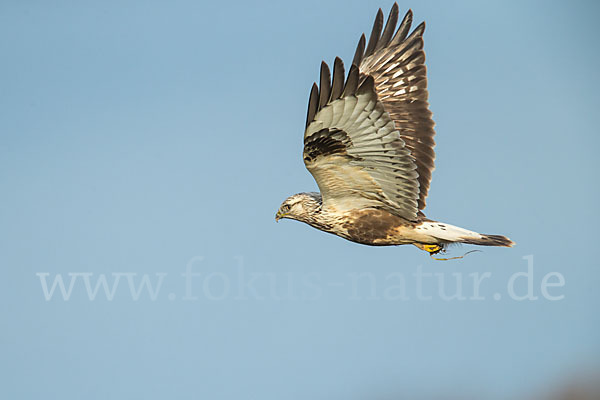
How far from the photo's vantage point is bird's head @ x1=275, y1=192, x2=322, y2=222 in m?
9.52

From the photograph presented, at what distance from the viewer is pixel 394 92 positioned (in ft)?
32.6

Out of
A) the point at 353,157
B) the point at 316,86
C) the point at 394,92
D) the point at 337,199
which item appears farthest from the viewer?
the point at 394,92

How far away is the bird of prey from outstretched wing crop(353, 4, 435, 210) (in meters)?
0.01

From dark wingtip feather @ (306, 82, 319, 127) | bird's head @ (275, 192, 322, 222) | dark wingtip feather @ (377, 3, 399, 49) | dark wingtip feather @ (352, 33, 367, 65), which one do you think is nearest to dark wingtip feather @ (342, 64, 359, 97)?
dark wingtip feather @ (306, 82, 319, 127)

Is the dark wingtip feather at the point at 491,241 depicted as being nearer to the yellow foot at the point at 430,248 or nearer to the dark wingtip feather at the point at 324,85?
the yellow foot at the point at 430,248

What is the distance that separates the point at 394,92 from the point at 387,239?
1738mm

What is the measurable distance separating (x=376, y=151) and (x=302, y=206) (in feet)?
4.38

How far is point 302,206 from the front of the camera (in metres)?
9.59

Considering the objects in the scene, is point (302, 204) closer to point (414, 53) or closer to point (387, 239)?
point (387, 239)

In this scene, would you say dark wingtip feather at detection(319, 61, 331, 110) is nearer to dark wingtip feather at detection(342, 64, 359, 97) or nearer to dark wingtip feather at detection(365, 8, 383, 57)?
dark wingtip feather at detection(342, 64, 359, 97)

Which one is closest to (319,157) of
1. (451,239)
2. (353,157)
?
(353,157)

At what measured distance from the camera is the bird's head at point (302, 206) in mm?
9516

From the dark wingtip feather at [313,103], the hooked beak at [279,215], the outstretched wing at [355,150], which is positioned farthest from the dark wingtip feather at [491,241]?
the dark wingtip feather at [313,103]

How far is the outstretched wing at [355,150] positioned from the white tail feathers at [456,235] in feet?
0.65
